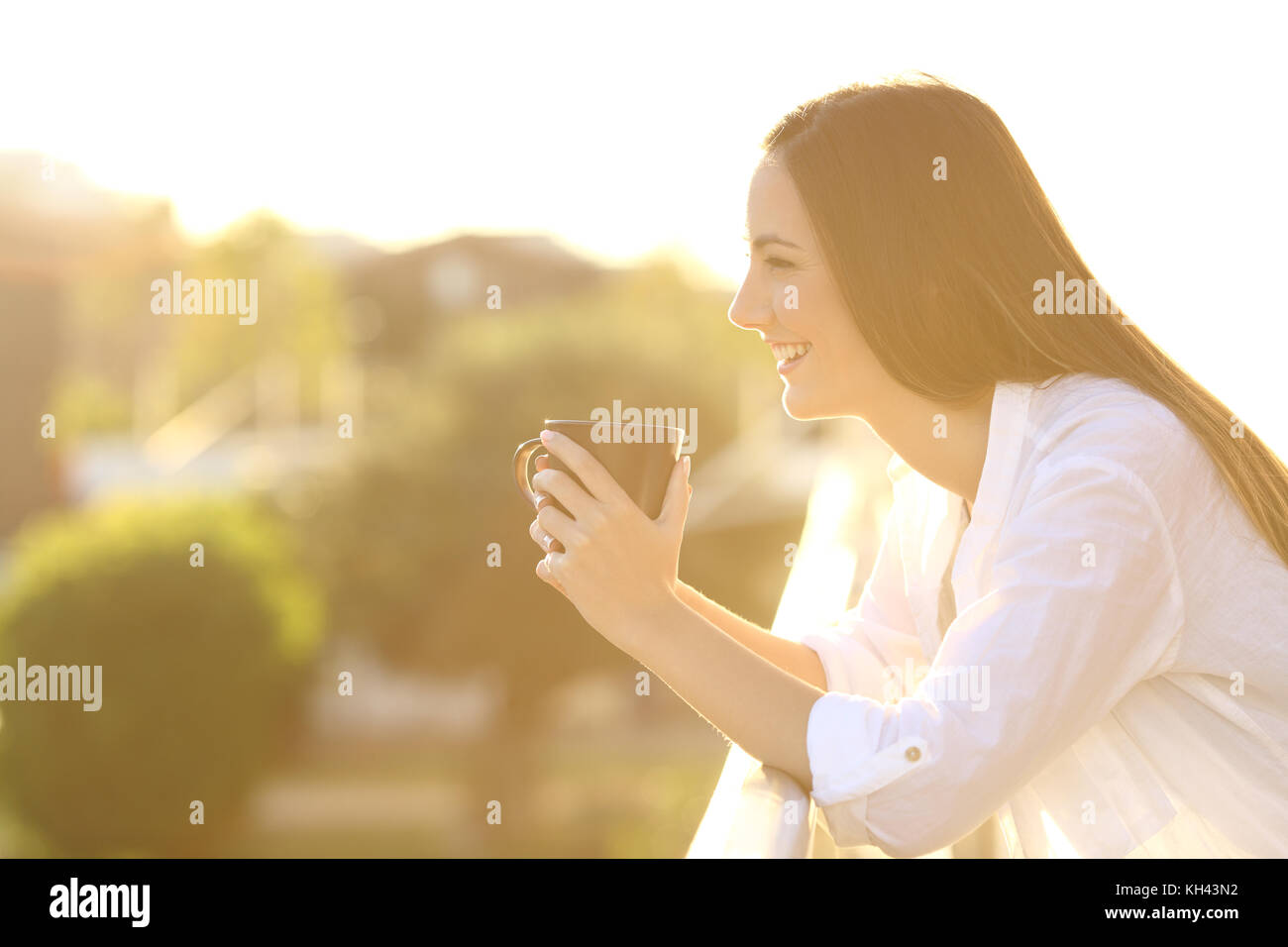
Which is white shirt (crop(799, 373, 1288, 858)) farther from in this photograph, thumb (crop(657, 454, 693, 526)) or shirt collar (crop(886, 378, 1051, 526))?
thumb (crop(657, 454, 693, 526))

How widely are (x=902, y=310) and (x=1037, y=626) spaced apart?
0.45 m

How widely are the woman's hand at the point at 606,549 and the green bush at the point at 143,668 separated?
1275 centimetres

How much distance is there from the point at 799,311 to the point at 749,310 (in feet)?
0.25

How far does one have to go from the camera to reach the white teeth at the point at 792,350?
164 centimetres

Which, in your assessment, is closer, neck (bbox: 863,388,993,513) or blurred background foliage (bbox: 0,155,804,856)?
neck (bbox: 863,388,993,513)

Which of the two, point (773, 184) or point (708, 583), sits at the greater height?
point (773, 184)

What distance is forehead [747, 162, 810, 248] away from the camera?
1567 mm

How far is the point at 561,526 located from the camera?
1343mm

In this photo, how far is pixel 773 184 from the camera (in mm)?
1587

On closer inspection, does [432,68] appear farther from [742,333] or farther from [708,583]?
[708,583]

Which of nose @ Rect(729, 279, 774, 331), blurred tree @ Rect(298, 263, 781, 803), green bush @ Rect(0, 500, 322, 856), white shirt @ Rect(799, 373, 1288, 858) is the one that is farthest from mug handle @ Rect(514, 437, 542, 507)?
blurred tree @ Rect(298, 263, 781, 803)
